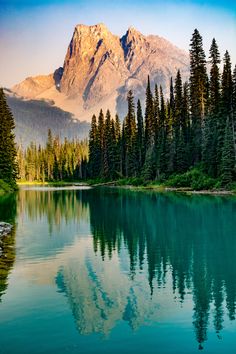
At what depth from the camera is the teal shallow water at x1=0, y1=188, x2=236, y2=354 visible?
1221 cm

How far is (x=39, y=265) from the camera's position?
21.3 m

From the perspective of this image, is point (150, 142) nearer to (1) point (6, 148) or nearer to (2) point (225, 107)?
(2) point (225, 107)

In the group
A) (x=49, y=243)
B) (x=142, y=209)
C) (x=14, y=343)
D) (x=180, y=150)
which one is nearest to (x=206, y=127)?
(x=180, y=150)

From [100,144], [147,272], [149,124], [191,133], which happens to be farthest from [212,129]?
[100,144]

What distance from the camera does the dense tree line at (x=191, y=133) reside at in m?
66.0

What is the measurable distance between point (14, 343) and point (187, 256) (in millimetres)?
12012

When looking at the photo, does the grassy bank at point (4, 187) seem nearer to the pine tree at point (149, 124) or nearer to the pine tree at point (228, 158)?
the pine tree at point (149, 124)

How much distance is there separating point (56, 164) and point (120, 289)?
164917mm

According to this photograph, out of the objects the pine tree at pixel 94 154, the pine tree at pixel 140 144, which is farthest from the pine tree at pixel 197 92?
the pine tree at pixel 94 154

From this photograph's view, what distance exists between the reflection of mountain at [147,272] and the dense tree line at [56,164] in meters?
131

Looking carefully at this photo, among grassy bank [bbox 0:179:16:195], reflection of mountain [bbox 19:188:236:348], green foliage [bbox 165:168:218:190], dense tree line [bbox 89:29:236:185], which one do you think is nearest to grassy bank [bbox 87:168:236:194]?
green foliage [bbox 165:168:218:190]

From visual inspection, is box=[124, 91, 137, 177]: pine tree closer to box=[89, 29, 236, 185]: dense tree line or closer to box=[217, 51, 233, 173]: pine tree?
box=[89, 29, 236, 185]: dense tree line

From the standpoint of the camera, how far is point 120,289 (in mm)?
16891

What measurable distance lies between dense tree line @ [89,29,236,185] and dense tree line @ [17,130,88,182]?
4194 cm
